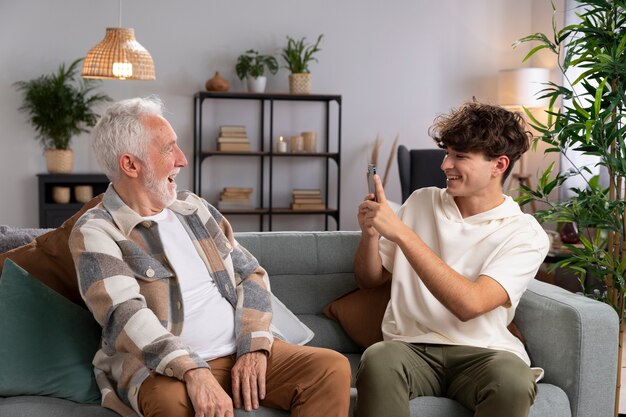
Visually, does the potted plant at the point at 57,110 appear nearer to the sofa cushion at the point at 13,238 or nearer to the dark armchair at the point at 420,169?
the dark armchair at the point at 420,169

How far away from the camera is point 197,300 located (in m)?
2.46

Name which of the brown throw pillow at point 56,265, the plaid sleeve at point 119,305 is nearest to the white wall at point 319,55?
the brown throw pillow at point 56,265

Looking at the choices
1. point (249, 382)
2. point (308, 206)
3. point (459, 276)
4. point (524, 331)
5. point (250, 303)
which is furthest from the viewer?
point (308, 206)

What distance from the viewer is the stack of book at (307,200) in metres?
7.13

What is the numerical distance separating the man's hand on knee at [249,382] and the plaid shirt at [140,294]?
6 centimetres

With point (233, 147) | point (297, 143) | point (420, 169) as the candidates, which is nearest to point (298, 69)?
point (297, 143)

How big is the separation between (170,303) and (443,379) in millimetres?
826

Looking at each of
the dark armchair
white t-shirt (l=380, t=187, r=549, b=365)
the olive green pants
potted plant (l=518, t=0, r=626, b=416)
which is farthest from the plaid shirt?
the dark armchair

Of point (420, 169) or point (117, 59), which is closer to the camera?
point (117, 59)

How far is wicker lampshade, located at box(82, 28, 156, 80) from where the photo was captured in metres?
5.13

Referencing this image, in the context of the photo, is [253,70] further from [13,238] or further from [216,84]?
[13,238]

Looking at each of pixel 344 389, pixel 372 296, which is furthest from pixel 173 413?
pixel 372 296

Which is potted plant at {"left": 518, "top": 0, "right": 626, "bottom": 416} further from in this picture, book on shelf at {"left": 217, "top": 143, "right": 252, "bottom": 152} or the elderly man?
book on shelf at {"left": 217, "top": 143, "right": 252, "bottom": 152}

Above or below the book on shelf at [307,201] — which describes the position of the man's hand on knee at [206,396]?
below
